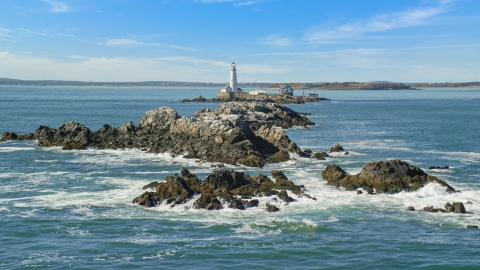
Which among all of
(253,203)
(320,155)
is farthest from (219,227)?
(320,155)

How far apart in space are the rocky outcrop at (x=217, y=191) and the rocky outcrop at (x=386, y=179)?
9.62 feet

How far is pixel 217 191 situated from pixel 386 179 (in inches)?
379

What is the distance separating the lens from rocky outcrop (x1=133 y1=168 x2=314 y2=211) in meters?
24.2

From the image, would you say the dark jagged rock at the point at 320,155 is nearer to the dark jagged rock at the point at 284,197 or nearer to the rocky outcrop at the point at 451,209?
the dark jagged rock at the point at 284,197

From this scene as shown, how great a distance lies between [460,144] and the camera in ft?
158

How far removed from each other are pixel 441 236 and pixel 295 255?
6.42 meters

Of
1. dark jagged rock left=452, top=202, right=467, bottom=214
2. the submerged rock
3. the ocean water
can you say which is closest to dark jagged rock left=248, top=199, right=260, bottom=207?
the ocean water

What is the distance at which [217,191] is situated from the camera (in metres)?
25.4

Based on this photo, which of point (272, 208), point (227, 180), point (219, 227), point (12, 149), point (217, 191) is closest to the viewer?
point (219, 227)

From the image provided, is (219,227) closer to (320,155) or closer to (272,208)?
(272,208)

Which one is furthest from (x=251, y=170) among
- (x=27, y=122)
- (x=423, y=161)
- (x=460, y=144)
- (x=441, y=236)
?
(x=27, y=122)

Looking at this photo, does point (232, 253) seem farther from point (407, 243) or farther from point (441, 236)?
point (441, 236)

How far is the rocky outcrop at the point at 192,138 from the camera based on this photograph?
3778 centimetres

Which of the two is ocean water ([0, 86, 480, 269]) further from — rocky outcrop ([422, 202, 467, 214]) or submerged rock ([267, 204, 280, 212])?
rocky outcrop ([422, 202, 467, 214])
